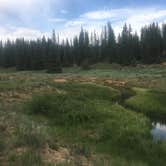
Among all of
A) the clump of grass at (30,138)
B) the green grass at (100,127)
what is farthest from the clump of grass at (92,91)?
the clump of grass at (30,138)

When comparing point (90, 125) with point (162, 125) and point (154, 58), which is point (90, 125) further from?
point (154, 58)

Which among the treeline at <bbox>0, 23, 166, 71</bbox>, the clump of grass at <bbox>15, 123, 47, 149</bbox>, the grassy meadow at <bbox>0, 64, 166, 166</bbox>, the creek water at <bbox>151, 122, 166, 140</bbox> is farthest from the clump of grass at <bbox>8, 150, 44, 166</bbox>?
the treeline at <bbox>0, 23, 166, 71</bbox>

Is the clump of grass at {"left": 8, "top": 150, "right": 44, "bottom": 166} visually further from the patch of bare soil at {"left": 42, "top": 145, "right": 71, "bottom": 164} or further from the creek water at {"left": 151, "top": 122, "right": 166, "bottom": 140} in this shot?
the creek water at {"left": 151, "top": 122, "right": 166, "bottom": 140}

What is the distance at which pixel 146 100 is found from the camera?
A: 25828mm

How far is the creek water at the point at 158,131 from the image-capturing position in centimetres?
1528

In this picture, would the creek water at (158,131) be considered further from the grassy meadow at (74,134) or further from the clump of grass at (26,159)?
the clump of grass at (26,159)

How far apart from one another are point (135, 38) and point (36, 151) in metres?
90.9

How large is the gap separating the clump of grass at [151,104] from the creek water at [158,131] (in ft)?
9.19

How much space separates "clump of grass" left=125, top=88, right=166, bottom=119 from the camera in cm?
2252

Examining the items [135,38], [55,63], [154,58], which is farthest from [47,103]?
[135,38]

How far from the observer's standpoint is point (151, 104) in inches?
960

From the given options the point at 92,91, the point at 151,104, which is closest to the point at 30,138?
the point at 151,104

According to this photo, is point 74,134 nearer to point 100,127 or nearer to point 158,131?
point 100,127

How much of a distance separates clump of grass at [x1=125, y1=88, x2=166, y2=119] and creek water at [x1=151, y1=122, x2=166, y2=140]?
2.80 meters
